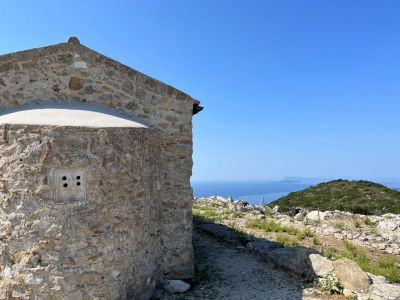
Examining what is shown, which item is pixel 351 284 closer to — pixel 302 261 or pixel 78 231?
pixel 302 261

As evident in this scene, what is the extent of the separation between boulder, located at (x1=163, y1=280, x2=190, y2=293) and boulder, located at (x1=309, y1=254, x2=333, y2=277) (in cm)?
340

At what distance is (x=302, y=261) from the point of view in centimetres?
995

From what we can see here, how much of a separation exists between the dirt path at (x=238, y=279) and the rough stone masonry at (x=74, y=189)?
4.19ft

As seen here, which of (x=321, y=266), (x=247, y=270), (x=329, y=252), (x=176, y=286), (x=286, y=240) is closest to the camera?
(x=176, y=286)

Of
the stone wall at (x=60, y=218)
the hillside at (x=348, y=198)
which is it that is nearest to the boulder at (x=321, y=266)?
the stone wall at (x=60, y=218)

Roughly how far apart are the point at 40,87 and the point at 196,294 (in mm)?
6161

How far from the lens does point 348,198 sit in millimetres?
36031

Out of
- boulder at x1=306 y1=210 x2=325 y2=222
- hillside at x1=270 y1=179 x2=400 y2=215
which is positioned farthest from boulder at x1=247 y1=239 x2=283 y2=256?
hillside at x1=270 y1=179 x2=400 y2=215

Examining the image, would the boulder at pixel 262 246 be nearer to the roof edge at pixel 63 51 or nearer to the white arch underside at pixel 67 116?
the white arch underside at pixel 67 116

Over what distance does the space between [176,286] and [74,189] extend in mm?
3609

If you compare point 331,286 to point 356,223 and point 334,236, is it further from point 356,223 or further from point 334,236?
point 356,223

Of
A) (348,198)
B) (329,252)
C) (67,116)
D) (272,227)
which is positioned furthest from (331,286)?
(348,198)

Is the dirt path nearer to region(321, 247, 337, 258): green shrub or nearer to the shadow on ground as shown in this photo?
the shadow on ground

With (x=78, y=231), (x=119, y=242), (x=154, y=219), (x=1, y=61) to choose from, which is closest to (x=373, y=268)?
(x=154, y=219)
